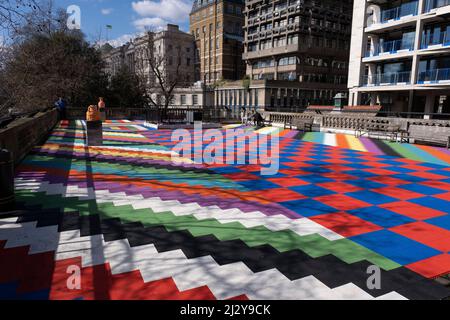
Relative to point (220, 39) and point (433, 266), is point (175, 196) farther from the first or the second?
point (220, 39)

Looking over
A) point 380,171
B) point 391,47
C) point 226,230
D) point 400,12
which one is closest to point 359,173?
point 380,171

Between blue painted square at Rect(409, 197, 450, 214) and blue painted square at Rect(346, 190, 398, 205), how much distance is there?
59cm

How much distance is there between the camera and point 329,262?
4.61 metres

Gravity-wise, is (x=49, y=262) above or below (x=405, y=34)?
→ below

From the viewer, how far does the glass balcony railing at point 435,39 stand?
30.7 metres

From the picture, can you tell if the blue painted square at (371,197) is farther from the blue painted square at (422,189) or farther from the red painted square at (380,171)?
the red painted square at (380,171)

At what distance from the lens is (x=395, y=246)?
5199 mm

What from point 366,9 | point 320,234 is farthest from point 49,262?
point 366,9

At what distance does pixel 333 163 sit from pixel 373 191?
4.06 meters

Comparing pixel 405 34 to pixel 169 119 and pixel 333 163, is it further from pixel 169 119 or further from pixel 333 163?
pixel 333 163

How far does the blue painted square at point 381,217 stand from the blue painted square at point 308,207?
1.85 ft

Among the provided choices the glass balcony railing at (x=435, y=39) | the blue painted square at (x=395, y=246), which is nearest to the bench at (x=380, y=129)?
the blue painted square at (x=395, y=246)

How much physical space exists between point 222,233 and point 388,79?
37680mm
